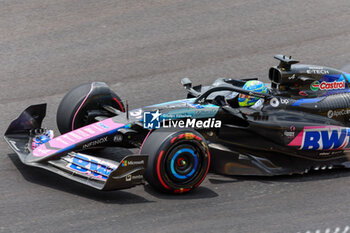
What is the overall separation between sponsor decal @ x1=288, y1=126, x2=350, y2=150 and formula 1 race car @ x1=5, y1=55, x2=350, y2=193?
1 centimetres

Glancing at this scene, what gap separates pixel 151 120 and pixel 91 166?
3.16 feet

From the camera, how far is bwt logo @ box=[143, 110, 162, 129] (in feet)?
25.3

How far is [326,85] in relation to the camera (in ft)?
29.5

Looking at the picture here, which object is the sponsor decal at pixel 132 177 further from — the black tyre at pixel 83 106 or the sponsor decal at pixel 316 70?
the sponsor decal at pixel 316 70

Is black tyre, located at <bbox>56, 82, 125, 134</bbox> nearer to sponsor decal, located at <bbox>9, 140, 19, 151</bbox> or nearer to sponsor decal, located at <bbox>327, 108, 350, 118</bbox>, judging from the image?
sponsor decal, located at <bbox>9, 140, 19, 151</bbox>

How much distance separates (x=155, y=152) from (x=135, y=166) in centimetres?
30

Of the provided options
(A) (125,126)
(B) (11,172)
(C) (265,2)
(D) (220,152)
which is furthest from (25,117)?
(C) (265,2)

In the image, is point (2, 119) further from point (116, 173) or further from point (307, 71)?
point (307, 71)

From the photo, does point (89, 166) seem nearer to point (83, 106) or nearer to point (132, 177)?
point (132, 177)

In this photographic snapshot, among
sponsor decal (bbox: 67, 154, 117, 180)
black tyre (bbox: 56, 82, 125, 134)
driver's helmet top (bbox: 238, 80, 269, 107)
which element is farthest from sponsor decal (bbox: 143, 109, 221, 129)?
black tyre (bbox: 56, 82, 125, 134)

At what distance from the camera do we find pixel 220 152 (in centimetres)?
803

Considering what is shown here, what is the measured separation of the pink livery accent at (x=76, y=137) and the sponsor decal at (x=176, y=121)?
17.1 inches

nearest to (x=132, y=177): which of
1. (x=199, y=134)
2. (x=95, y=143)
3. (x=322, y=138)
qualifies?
(x=95, y=143)

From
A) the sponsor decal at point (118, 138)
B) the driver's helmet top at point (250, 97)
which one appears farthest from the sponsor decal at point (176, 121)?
the driver's helmet top at point (250, 97)
